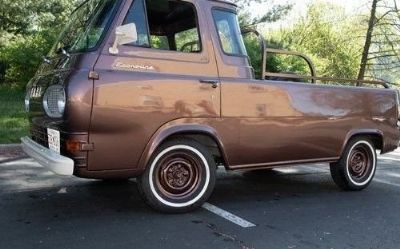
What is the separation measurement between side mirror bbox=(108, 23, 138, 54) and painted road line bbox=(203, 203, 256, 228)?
6.07ft

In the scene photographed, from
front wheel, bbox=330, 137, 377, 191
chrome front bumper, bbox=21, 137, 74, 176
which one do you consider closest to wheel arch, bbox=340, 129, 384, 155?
front wheel, bbox=330, 137, 377, 191

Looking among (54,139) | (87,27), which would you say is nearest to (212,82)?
(87,27)

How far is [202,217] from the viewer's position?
5.08 m

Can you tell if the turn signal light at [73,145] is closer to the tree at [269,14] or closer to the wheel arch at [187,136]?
the wheel arch at [187,136]

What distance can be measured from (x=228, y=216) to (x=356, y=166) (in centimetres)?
231

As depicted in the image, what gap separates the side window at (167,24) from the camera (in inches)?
194

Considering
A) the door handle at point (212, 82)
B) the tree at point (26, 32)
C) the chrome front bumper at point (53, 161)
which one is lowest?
the chrome front bumper at point (53, 161)

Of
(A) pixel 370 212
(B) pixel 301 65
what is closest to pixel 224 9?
(A) pixel 370 212

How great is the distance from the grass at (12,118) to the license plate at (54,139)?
453cm

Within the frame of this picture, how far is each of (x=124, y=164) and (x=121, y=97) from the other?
609mm

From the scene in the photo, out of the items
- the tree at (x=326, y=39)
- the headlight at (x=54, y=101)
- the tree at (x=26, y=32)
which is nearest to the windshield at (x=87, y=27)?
the headlight at (x=54, y=101)

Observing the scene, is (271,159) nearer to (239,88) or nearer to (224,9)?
(239,88)

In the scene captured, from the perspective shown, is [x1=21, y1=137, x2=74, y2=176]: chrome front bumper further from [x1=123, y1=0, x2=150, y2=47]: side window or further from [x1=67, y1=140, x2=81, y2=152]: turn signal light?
[x1=123, y1=0, x2=150, y2=47]: side window

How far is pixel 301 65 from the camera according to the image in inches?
795
